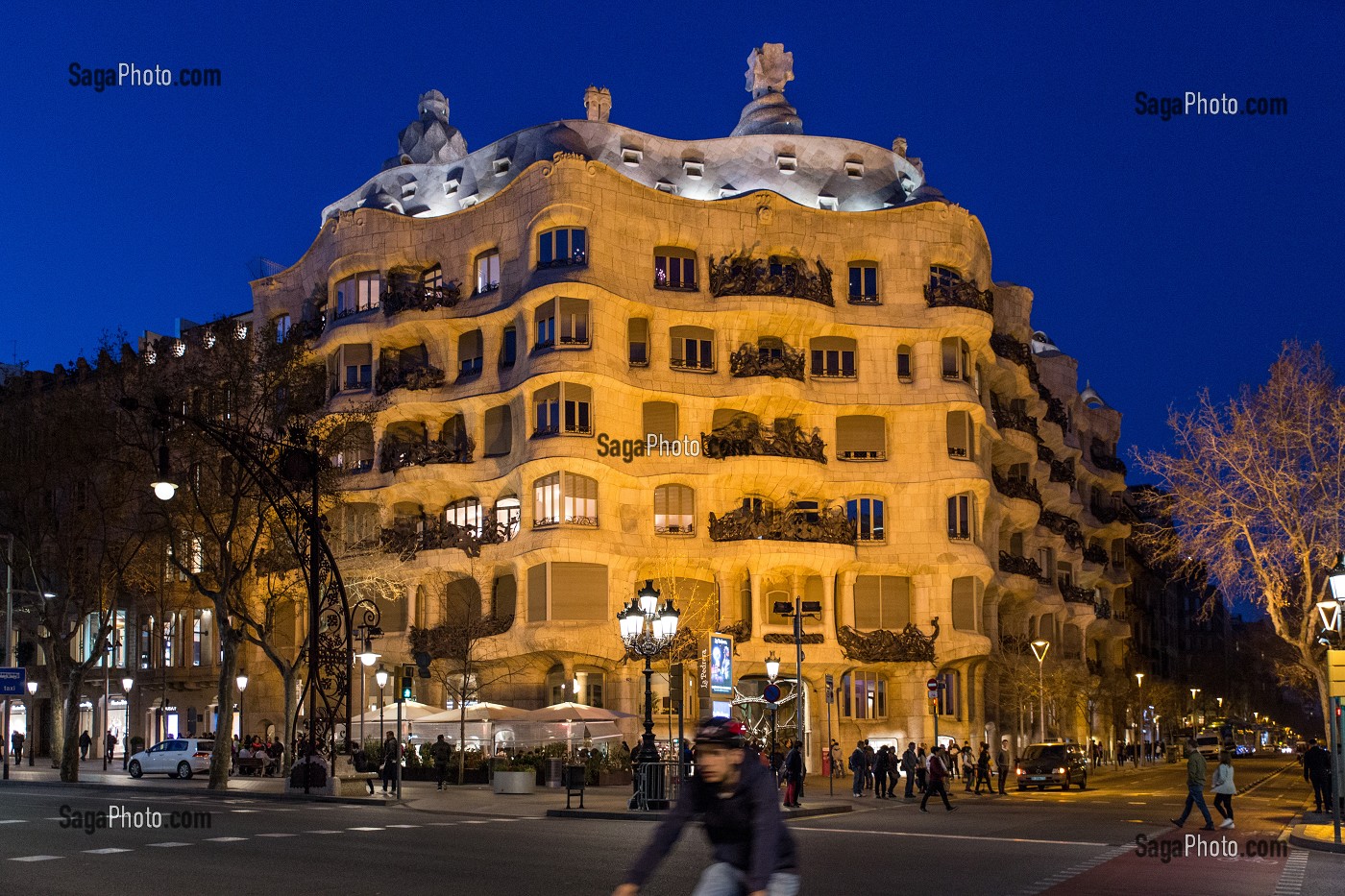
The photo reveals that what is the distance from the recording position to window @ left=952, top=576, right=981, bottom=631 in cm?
5812

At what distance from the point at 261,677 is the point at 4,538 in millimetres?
15130

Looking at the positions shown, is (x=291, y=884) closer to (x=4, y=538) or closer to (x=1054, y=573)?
(x=4, y=538)

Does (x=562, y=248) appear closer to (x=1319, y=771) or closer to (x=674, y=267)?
(x=674, y=267)

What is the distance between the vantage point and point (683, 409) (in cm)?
5572

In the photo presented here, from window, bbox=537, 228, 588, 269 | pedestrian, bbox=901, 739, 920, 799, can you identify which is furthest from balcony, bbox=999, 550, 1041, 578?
pedestrian, bbox=901, 739, 920, 799

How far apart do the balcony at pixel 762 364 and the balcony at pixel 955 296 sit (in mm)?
6182

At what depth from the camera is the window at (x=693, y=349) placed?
2218 inches

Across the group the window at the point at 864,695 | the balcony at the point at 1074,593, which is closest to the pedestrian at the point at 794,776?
the window at the point at 864,695

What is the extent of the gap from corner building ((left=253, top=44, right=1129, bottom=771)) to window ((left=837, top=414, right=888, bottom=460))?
4.9 inches

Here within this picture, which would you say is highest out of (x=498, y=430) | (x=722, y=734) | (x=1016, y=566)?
(x=498, y=430)

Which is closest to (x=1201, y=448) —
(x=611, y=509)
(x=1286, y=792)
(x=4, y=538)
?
(x=1286, y=792)

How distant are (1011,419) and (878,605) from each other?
1322cm

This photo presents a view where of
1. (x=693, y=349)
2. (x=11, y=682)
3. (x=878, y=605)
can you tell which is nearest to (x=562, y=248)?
(x=693, y=349)

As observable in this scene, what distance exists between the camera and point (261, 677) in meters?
62.7
